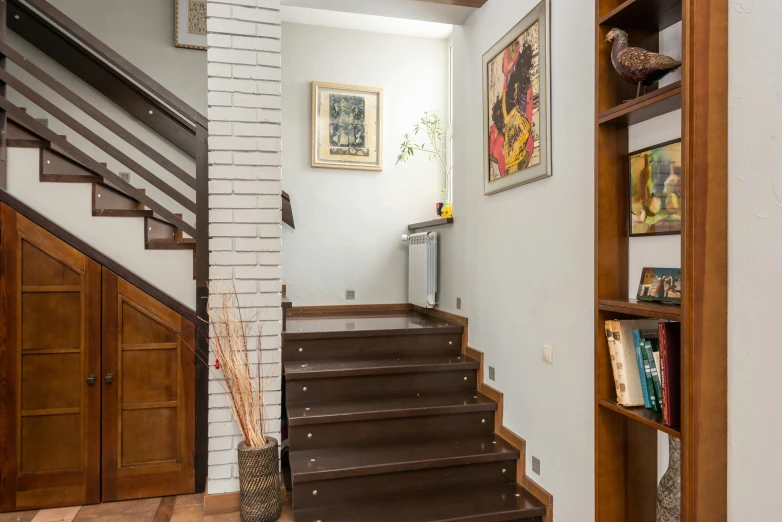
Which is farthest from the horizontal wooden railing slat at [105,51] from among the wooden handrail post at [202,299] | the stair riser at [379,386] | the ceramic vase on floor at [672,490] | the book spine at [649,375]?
the ceramic vase on floor at [672,490]

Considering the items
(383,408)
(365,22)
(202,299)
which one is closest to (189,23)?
(365,22)

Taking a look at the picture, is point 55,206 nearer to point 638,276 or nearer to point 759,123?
point 638,276

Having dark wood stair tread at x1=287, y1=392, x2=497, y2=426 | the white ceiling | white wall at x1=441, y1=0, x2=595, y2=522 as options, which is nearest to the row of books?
white wall at x1=441, y1=0, x2=595, y2=522

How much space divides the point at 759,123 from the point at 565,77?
1218 millimetres

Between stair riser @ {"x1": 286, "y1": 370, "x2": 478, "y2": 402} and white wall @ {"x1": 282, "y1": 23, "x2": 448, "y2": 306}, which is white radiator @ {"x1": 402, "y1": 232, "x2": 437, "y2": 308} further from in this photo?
stair riser @ {"x1": 286, "y1": 370, "x2": 478, "y2": 402}

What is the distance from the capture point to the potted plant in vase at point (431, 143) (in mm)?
4883

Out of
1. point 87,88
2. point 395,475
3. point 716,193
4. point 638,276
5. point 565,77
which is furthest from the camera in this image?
point 87,88

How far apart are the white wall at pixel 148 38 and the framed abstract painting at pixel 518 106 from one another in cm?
254

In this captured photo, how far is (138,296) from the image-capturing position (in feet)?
9.02

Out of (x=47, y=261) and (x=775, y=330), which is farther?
(x=47, y=261)

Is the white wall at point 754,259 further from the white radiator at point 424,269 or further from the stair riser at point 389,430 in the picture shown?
the white radiator at point 424,269

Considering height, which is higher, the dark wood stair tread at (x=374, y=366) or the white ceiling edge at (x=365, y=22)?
the white ceiling edge at (x=365, y=22)

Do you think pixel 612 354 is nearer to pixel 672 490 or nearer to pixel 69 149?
pixel 672 490

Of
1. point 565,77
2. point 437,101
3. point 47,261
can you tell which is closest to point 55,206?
point 47,261
